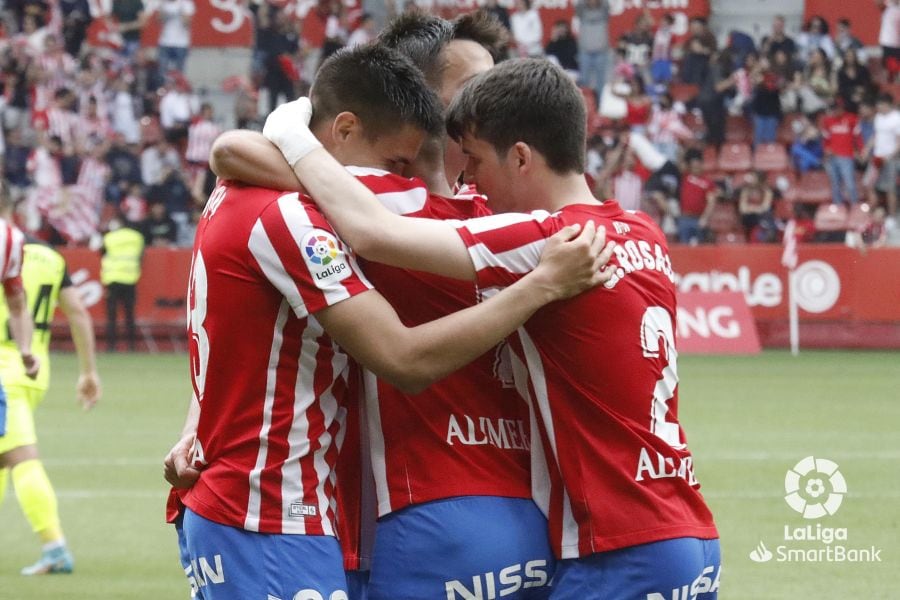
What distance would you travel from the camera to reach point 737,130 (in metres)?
25.5

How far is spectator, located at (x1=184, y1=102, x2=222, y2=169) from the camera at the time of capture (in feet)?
82.2

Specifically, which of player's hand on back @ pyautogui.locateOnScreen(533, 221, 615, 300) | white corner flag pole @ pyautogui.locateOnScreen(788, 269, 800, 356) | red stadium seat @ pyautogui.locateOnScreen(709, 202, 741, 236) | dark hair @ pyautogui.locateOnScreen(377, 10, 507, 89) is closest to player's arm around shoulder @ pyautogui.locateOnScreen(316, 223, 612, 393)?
player's hand on back @ pyautogui.locateOnScreen(533, 221, 615, 300)

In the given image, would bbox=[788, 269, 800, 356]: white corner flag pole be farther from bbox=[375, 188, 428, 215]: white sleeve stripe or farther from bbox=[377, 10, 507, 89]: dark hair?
bbox=[375, 188, 428, 215]: white sleeve stripe

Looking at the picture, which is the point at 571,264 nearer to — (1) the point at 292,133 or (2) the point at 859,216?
(1) the point at 292,133

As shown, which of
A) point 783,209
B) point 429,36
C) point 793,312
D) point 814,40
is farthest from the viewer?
point 814,40

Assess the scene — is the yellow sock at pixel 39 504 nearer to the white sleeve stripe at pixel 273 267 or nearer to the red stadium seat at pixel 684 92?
the white sleeve stripe at pixel 273 267

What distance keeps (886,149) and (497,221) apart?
71.6 feet

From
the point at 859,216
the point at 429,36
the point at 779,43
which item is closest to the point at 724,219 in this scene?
the point at 859,216

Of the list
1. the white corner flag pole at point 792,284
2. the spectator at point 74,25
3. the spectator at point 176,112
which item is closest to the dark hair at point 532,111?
the white corner flag pole at point 792,284

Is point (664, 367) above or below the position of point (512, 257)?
below

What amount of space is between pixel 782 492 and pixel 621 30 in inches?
703

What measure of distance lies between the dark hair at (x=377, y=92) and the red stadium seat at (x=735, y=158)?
2190 cm

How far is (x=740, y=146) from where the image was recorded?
25.1 m

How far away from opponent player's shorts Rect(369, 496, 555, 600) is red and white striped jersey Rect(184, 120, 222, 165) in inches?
871
